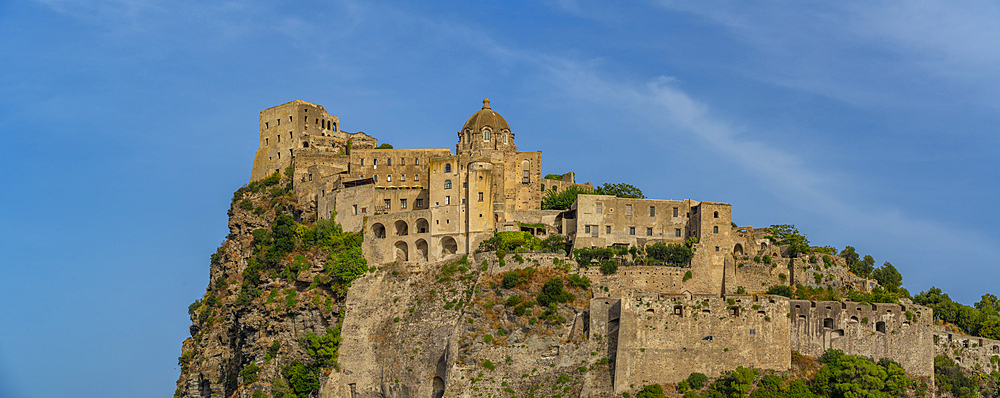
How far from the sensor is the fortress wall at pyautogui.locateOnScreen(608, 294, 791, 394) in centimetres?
6725

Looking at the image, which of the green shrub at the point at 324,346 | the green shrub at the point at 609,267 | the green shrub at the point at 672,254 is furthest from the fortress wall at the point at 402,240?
the green shrub at the point at 672,254

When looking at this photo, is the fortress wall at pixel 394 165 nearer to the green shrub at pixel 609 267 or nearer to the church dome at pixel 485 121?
the church dome at pixel 485 121

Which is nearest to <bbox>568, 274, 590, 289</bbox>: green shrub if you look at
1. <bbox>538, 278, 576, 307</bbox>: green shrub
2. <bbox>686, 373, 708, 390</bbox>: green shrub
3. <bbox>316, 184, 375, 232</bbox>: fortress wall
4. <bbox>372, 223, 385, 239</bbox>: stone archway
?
<bbox>538, 278, 576, 307</bbox>: green shrub

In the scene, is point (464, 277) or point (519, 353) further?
point (464, 277)

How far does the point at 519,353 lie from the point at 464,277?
1005 cm

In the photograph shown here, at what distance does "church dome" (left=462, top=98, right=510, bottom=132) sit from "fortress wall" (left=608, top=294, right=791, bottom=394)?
94.4 feet

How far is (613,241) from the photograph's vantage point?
82.6 meters

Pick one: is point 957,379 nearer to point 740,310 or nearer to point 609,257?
point 740,310

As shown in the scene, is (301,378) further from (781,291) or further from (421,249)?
(781,291)

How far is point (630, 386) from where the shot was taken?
66938mm

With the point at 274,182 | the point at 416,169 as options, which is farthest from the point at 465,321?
the point at 274,182

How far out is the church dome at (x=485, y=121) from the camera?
9256 centimetres

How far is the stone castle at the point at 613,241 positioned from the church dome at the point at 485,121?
158 mm

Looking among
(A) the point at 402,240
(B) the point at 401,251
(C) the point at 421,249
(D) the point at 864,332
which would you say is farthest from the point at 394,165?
(D) the point at 864,332
